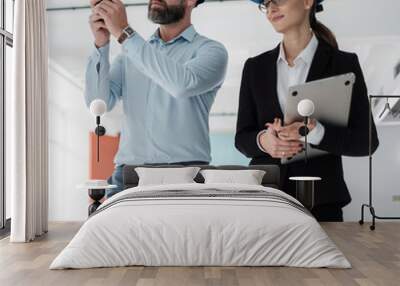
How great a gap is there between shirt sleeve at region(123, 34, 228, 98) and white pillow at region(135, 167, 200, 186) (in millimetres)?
823

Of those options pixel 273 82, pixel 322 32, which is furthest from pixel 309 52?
pixel 273 82

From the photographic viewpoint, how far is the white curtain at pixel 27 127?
4574 mm

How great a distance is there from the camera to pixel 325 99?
203 inches

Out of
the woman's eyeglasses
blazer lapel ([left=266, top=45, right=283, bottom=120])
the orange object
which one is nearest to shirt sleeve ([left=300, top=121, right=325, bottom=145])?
blazer lapel ([left=266, top=45, right=283, bottom=120])

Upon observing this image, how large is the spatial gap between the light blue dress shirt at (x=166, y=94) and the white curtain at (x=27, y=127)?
2.86 feet

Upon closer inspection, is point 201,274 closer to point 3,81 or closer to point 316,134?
point 316,134

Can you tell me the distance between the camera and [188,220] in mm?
3359

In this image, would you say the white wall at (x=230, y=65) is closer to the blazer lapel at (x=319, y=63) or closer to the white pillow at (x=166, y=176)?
the blazer lapel at (x=319, y=63)

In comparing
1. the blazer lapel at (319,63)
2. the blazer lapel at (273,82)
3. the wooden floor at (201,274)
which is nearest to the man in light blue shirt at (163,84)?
the blazer lapel at (273,82)

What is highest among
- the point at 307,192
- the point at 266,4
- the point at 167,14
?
the point at 266,4

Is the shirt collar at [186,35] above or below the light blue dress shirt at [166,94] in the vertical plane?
above

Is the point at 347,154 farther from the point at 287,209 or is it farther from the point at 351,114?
the point at 287,209

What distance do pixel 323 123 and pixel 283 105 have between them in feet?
1.51

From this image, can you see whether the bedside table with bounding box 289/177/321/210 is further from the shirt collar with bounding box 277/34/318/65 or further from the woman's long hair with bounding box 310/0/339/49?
the woman's long hair with bounding box 310/0/339/49
